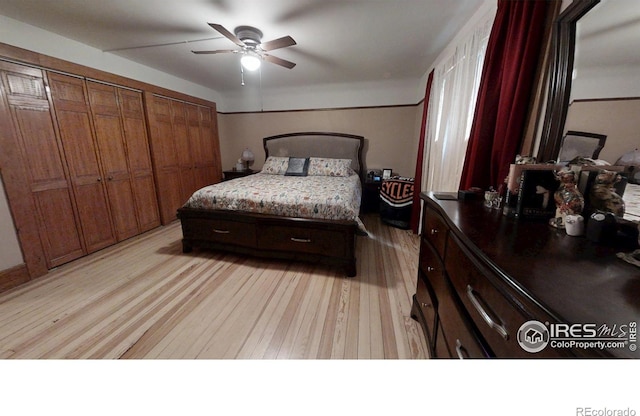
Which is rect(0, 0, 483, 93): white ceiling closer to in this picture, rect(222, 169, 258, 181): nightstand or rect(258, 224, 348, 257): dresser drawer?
rect(222, 169, 258, 181): nightstand

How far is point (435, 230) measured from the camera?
1.16 meters

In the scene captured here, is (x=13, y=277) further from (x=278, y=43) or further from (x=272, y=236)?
(x=278, y=43)

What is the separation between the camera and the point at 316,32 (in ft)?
6.88

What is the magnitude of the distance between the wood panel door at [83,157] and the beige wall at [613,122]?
3814 mm

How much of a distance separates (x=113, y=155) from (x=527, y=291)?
3663 millimetres

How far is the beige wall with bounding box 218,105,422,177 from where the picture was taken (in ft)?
12.1

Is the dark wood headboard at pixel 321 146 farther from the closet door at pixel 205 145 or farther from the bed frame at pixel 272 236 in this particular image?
the bed frame at pixel 272 236

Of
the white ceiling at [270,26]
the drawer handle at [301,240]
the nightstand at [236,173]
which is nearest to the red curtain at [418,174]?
the white ceiling at [270,26]

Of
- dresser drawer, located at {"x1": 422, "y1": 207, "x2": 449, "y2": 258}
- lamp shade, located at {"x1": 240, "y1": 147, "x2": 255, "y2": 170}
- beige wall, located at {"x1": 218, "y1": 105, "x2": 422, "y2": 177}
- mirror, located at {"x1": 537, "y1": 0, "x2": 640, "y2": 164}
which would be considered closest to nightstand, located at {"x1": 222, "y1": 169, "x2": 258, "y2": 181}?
lamp shade, located at {"x1": 240, "y1": 147, "x2": 255, "y2": 170}

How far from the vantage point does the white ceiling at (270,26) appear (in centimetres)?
170

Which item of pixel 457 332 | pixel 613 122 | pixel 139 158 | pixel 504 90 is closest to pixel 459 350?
pixel 457 332

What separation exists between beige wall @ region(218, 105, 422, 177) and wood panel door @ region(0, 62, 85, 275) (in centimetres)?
251

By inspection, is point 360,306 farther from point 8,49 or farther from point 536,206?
point 8,49
